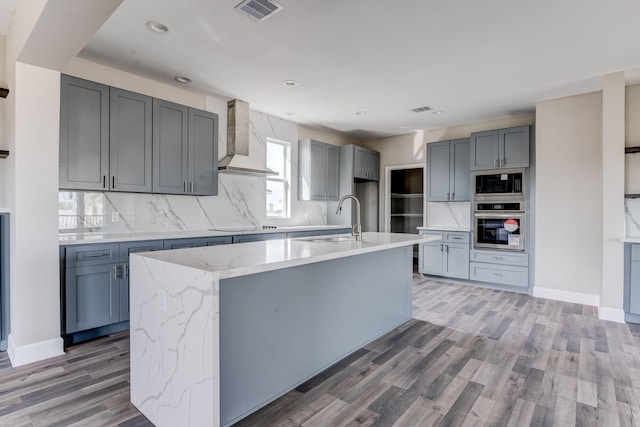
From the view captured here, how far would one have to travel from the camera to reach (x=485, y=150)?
5.07 meters

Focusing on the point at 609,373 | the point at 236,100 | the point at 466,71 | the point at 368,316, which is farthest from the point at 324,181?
the point at 609,373

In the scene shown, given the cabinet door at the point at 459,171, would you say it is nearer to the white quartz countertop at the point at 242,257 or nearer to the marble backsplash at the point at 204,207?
the marble backsplash at the point at 204,207

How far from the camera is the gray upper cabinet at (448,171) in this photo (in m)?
5.49

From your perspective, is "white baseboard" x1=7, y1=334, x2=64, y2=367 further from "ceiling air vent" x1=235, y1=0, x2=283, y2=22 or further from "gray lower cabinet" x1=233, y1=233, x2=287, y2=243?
"ceiling air vent" x1=235, y1=0, x2=283, y2=22

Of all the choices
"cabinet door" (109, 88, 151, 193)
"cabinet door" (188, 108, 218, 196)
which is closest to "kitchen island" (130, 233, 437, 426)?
"cabinet door" (109, 88, 151, 193)

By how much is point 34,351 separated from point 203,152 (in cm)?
253

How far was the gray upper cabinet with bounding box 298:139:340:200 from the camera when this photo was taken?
5.79 meters

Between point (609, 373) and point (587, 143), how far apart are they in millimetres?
3044

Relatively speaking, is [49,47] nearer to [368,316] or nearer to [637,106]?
[368,316]

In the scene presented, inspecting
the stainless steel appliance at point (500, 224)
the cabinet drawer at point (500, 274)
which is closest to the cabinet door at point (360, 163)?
the stainless steel appliance at point (500, 224)

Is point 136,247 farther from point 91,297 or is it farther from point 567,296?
point 567,296

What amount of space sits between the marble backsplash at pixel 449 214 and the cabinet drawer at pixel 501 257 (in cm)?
71

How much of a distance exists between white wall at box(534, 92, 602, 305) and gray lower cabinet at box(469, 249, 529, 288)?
17cm

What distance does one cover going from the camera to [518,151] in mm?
4785
